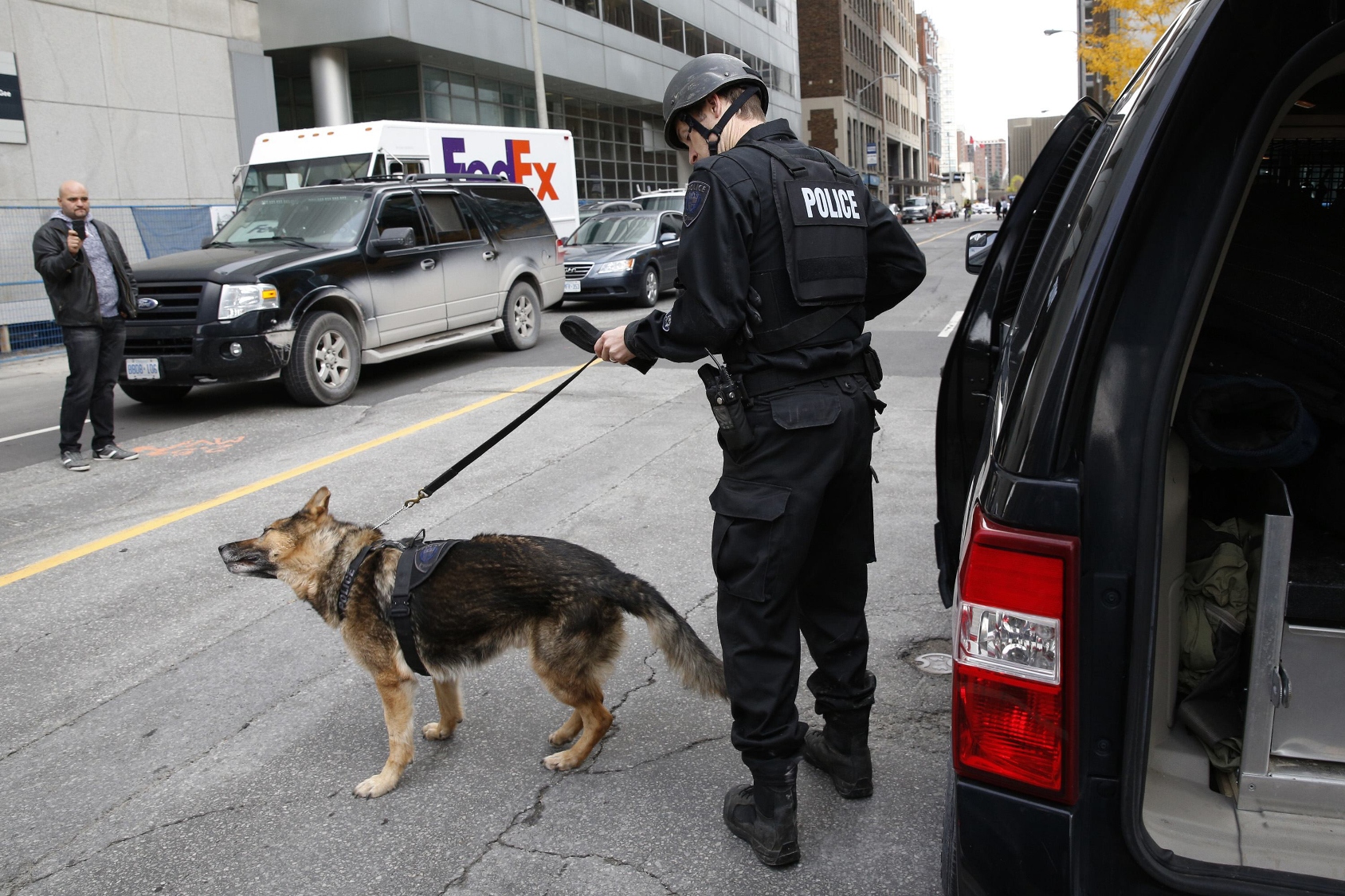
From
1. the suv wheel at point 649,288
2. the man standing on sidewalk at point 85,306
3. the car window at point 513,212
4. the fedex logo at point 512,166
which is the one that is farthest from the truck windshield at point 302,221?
the suv wheel at point 649,288

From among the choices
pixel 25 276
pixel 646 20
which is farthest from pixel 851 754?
pixel 646 20

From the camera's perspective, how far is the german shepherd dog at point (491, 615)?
308 cm

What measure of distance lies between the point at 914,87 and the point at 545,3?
103 meters

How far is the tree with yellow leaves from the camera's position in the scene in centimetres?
2158

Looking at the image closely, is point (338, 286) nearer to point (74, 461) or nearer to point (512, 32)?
point (74, 461)

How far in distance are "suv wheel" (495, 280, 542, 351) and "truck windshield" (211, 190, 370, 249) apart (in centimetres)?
242

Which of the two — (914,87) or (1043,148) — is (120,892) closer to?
(1043,148)

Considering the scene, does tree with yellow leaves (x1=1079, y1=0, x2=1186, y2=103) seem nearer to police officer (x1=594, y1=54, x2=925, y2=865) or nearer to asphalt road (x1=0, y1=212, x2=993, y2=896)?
asphalt road (x1=0, y1=212, x2=993, y2=896)

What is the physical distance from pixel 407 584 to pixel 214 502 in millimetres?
3929

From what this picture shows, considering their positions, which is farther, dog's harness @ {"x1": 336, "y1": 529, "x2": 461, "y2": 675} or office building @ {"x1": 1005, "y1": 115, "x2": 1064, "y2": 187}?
office building @ {"x1": 1005, "y1": 115, "x2": 1064, "y2": 187}

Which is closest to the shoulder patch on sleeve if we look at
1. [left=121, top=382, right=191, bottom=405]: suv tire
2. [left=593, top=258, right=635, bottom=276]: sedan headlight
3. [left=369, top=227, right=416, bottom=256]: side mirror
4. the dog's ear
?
the dog's ear

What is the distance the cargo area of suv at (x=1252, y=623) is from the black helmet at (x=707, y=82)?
133 centimetres

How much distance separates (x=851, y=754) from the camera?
303cm

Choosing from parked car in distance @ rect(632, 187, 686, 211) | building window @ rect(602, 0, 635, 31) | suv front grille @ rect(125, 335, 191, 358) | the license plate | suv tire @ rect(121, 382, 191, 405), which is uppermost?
building window @ rect(602, 0, 635, 31)
